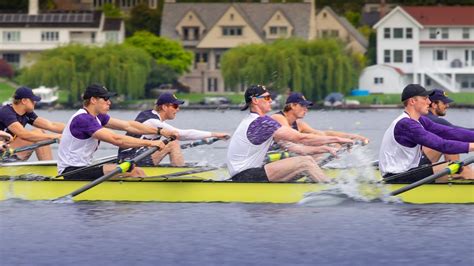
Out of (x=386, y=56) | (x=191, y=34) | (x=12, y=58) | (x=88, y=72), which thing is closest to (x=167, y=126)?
(x=88, y=72)

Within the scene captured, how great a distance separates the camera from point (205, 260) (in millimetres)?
16078

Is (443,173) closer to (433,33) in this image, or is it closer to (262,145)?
(262,145)

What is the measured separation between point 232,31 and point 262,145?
88683 mm

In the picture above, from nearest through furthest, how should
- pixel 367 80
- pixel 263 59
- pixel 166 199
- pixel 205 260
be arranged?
pixel 205 260 → pixel 166 199 → pixel 263 59 → pixel 367 80

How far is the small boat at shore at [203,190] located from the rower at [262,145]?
15 centimetres

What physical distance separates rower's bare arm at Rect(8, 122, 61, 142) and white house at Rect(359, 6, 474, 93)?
79.1 metres

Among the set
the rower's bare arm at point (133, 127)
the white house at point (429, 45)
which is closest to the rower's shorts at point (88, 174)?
the rower's bare arm at point (133, 127)

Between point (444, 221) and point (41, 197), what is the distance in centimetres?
541

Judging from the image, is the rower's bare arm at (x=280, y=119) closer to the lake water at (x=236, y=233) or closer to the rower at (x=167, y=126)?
the rower at (x=167, y=126)

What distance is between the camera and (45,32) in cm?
11094

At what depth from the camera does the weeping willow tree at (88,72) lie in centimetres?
8350

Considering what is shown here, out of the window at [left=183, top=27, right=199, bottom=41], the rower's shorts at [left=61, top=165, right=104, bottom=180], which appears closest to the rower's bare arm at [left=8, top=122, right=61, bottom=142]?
the rower's shorts at [left=61, top=165, right=104, bottom=180]

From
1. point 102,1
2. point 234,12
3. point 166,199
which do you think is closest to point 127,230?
point 166,199

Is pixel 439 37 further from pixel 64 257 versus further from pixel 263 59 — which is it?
pixel 64 257
